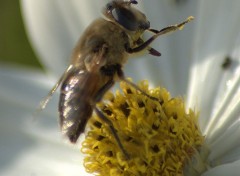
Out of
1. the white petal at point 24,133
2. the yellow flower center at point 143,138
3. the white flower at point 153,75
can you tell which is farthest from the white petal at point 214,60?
the white petal at point 24,133

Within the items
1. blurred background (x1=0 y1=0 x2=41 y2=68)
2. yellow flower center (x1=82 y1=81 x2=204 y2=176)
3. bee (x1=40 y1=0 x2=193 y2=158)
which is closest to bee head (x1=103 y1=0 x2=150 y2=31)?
A: bee (x1=40 y1=0 x2=193 y2=158)

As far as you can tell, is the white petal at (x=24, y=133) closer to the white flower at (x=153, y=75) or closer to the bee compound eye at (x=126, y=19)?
the white flower at (x=153, y=75)

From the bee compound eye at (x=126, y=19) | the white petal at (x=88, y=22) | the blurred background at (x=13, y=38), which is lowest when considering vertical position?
the blurred background at (x=13, y=38)

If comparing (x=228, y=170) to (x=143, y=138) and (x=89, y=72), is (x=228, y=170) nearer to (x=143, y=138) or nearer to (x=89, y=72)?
(x=143, y=138)

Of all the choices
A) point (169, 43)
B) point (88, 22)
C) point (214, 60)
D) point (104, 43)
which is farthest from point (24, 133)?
point (104, 43)

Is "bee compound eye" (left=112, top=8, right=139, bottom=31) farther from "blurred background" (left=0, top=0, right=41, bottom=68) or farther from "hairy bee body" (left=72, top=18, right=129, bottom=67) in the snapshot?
"blurred background" (left=0, top=0, right=41, bottom=68)

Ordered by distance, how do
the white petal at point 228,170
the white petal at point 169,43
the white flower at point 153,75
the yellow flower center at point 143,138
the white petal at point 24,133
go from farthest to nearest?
the white petal at point 24,133
the white petal at point 169,43
the white flower at point 153,75
the yellow flower center at point 143,138
the white petal at point 228,170
